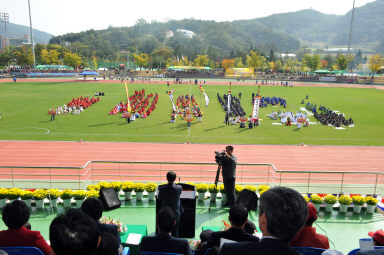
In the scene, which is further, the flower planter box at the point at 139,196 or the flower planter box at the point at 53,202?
the flower planter box at the point at 139,196

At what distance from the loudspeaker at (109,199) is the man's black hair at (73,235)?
18.9 ft

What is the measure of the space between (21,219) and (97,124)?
22.1 metres

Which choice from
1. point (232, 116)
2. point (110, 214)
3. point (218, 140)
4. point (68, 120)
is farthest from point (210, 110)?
point (110, 214)

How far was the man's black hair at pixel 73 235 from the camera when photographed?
2.31 metres

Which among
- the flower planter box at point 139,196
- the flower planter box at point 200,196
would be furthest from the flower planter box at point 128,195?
the flower planter box at point 200,196

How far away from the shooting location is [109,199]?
8.03 metres

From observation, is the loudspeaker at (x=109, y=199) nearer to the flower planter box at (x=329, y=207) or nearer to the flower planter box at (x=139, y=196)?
the flower planter box at (x=139, y=196)

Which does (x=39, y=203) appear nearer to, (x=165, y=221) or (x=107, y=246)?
(x=165, y=221)

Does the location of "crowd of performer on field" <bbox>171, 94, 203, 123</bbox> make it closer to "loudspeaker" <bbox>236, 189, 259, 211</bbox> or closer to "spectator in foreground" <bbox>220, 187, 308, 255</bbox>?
"loudspeaker" <bbox>236, 189, 259, 211</bbox>

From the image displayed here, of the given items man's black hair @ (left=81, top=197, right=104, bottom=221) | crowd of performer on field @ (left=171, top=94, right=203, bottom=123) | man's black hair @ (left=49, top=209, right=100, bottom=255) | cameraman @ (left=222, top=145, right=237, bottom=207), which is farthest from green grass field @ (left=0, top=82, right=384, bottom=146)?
man's black hair @ (left=49, top=209, right=100, bottom=255)

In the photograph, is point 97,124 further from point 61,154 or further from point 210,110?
point 210,110

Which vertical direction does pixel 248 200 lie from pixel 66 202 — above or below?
above

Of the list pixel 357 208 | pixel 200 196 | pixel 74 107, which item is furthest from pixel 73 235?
pixel 74 107

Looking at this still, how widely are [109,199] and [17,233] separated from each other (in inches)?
175
